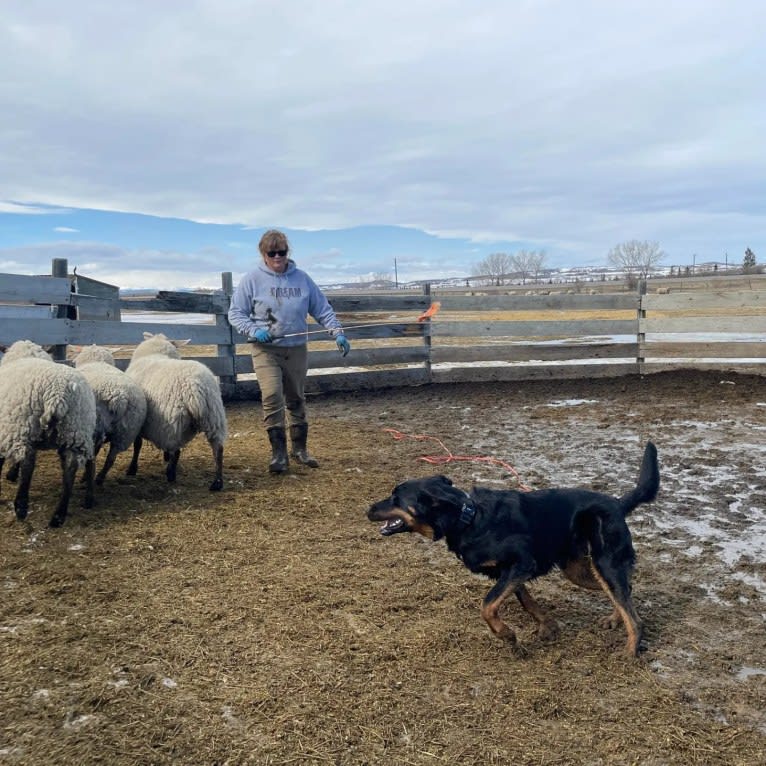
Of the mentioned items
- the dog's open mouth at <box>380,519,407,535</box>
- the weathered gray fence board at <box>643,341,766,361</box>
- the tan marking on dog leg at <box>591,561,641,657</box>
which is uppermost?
the weathered gray fence board at <box>643,341,766,361</box>

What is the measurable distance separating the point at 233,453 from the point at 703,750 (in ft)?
17.9

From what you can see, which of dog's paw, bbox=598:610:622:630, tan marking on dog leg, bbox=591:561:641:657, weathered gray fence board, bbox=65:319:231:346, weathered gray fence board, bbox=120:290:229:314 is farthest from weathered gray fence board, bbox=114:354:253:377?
tan marking on dog leg, bbox=591:561:641:657

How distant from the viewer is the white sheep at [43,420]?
470cm

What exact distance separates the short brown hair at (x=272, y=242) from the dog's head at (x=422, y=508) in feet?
11.3

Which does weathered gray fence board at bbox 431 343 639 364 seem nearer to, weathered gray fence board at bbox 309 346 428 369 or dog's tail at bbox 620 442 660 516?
weathered gray fence board at bbox 309 346 428 369

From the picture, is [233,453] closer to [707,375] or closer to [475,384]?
[475,384]

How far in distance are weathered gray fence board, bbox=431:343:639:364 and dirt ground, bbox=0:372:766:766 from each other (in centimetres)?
586

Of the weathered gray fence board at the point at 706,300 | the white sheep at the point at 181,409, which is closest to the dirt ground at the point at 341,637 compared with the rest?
the white sheep at the point at 181,409

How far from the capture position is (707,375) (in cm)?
1148

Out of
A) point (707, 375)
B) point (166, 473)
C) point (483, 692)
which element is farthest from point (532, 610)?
point (707, 375)

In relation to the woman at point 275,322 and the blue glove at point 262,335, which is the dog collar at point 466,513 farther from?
the blue glove at point 262,335

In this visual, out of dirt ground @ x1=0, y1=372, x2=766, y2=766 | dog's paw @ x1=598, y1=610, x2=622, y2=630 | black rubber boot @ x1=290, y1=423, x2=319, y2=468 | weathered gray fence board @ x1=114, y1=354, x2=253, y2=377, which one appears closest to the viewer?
dirt ground @ x1=0, y1=372, x2=766, y2=766

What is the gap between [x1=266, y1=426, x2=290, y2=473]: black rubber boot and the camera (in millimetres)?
6324

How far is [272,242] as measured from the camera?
6293mm
